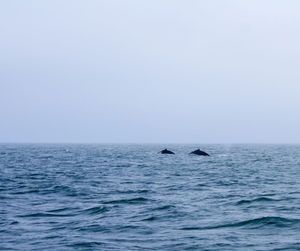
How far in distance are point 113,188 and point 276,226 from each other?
18.3 metres

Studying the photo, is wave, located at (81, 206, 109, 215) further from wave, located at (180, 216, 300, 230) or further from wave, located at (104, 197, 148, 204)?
wave, located at (180, 216, 300, 230)

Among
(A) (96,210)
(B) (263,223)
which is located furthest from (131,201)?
(B) (263,223)

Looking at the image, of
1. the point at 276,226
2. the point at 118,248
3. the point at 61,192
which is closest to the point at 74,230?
the point at 118,248

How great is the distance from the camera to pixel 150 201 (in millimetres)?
27453

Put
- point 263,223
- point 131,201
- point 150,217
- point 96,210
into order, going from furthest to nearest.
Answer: point 131,201
point 96,210
point 150,217
point 263,223

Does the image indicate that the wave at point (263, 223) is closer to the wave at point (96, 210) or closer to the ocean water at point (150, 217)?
the ocean water at point (150, 217)

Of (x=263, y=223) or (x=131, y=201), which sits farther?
(x=131, y=201)

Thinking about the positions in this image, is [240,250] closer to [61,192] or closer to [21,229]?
[21,229]

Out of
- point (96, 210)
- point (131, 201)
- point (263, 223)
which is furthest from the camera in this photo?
point (131, 201)

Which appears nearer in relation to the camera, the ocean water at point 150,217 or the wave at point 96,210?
the ocean water at point 150,217

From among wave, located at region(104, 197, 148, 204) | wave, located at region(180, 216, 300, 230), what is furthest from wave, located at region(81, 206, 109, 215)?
wave, located at region(180, 216, 300, 230)

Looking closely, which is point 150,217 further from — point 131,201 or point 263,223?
point 131,201

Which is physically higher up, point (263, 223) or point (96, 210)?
point (263, 223)

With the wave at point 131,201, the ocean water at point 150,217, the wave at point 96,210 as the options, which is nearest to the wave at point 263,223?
the ocean water at point 150,217
